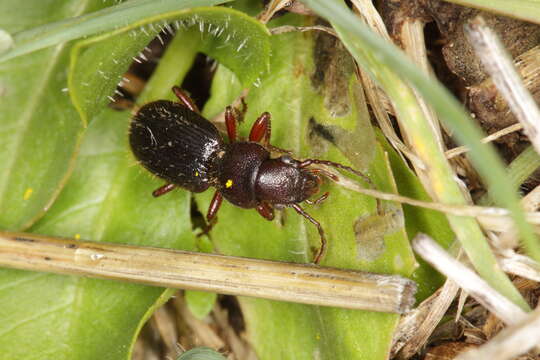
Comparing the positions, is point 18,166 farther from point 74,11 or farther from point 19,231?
point 74,11

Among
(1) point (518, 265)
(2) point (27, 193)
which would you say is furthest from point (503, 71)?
(2) point (27, 193)

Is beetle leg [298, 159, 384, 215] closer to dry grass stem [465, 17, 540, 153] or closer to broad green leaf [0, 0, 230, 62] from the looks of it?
dry grass stem [465, 17, 540, 153]

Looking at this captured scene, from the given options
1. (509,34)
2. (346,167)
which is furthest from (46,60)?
(509,34)

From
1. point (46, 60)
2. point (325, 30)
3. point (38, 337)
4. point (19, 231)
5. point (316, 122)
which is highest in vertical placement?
point (325, 30)

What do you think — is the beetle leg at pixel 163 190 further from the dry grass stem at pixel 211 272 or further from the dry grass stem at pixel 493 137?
the dry grass stem at pixel 493 137

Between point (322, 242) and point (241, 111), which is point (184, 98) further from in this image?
point (322, 242)

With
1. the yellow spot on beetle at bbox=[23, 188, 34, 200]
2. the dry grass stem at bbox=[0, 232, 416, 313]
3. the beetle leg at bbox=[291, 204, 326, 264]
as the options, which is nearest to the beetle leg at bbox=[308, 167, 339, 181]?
the beetle leg at bbox=[291, 204, 326, 264]
